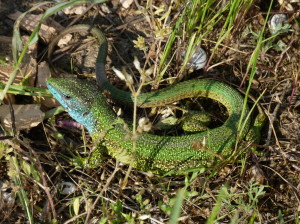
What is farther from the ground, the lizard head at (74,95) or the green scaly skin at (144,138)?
the lizard head at (74,95)

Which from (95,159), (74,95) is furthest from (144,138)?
(74,95)

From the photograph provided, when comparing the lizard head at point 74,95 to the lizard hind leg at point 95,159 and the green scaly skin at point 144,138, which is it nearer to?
the green scaly skin at point 144,138

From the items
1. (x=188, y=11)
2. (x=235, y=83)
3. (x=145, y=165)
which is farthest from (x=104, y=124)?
(x=235, y=83)

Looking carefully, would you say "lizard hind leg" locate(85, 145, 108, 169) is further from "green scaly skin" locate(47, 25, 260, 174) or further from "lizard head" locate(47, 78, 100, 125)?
"lizard head" locate(47, 78, 100, 125)

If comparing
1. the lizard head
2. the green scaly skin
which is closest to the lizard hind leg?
the green scaly skin

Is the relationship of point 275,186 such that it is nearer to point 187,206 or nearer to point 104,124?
point 187,206

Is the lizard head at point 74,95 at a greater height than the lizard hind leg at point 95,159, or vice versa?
the lizard head at point 74,95

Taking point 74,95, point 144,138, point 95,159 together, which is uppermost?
Answer: point 74,95

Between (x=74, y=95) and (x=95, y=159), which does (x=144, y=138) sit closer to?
(x=95, y=159)

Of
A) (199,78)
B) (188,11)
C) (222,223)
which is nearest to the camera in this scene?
(222,223)

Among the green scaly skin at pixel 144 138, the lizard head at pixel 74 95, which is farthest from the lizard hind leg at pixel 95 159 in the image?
the lizard head at pixel 74 95

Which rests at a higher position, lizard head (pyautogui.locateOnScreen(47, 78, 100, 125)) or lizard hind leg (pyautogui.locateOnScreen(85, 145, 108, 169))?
lizard head (pyautogui.locateOnScreen(47, 78, 100, 125))
